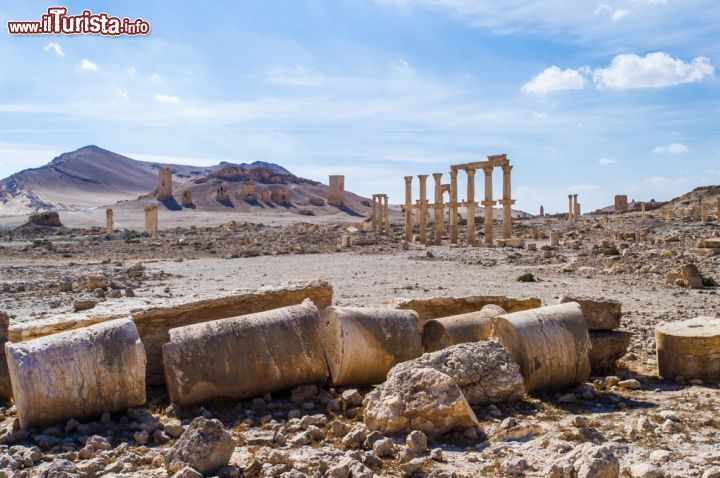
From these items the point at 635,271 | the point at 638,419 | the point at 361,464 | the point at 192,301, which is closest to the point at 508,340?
the point at 638,419

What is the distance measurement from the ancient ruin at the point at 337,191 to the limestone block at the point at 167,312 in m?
84.5

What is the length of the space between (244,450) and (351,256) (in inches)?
821

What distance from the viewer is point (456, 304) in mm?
8711

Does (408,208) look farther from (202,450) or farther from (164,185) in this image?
(164,185)

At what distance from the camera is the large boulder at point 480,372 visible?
614 cm

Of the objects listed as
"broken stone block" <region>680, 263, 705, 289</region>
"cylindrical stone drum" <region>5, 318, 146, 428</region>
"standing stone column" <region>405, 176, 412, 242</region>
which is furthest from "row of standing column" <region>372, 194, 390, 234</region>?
"cylindrical stone drum" <region>5, 318, 146, 428</region>

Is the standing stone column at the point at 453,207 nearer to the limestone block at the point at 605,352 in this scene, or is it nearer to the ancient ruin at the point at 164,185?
the limestone block at the point at 605,352

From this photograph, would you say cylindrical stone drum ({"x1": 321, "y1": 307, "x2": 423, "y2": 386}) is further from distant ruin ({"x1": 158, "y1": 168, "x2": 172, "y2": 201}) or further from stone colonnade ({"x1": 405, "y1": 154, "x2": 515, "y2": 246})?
distant ruin ({"x1": 158, "y1": 168, "x2": 172, "y2": 201})

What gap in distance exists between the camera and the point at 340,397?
255 inches

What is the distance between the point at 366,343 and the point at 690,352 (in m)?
3.45

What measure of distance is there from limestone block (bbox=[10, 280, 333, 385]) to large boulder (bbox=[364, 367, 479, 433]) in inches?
97.1

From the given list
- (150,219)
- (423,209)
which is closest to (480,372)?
(423,209)

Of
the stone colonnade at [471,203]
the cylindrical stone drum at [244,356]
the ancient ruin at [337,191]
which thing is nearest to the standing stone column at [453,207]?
the stone colonnade at [471,203]

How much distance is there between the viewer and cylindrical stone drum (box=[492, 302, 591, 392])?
6.77 m
